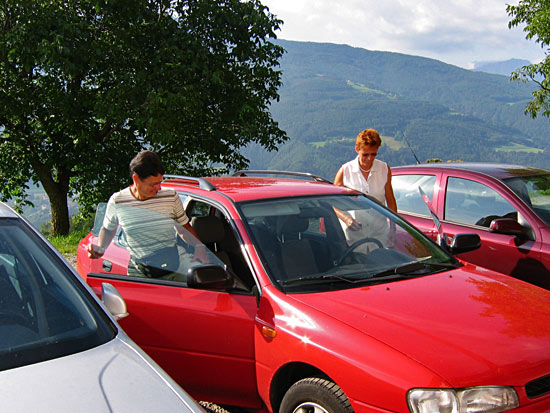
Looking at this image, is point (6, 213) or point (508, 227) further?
point (508, 227)

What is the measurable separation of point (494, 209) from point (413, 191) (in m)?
1.07

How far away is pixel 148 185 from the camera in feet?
12.9

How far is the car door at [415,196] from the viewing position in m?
5.89

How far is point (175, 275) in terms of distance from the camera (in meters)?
3.43

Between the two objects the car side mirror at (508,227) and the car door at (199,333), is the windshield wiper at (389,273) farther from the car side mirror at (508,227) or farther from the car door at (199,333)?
the car side mirror at (508,227)

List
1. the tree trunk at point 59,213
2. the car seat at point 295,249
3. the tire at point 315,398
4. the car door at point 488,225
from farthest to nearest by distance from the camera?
the tree trunk at point 59,213 → the car door at point 488,225 → the car seat at point 295,249 → the tire at point 315,398

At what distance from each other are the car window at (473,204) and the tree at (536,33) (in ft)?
49.0

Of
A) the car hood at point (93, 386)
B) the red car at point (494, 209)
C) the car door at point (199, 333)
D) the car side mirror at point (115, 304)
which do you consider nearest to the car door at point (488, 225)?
the red car at point (494, 209)

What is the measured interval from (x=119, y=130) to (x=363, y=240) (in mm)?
17857

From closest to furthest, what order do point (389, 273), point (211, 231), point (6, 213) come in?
point (6, 213)
point (389, 273)
point (211, 231)

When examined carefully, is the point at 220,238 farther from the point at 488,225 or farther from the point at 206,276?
the point at 488,225

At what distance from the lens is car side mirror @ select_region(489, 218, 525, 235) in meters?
4.93

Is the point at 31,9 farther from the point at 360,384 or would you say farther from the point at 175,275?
the point at 360,384

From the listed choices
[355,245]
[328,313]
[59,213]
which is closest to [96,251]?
[355,245]
